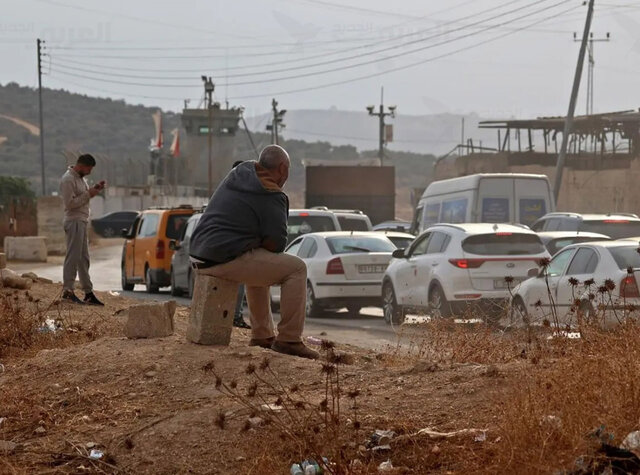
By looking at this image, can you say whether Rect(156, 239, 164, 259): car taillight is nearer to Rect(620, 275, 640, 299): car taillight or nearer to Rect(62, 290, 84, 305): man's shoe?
Rect(62, 290, 84, 305): man's shoe

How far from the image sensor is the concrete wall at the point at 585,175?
151ft

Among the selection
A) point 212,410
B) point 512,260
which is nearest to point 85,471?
point 212,410

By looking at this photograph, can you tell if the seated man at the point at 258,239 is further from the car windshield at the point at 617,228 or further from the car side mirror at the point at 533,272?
the car windshield at the point at 617,228

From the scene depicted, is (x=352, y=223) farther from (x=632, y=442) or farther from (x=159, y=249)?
(x=632, y=442)

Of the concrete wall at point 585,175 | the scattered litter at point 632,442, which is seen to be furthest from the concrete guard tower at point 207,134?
the scattered litter at point 632,442

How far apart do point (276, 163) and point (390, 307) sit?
10.8 meters

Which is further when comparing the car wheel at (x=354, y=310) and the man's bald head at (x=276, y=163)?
the car wheel at (x=354, y=310)

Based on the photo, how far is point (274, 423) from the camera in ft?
20.9

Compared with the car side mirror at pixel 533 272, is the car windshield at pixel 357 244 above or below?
below

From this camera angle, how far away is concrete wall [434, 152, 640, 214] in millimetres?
45969

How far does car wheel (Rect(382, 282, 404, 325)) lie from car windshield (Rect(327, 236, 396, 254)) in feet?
4.88

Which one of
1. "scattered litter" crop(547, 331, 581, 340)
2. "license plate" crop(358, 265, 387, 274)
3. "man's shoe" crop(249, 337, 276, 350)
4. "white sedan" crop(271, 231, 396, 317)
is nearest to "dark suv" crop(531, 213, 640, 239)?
"white sedan" crop(271, 231, 396, 317)

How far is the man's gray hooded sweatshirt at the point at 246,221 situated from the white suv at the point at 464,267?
8626 mm

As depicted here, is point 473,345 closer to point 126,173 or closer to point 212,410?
point 212,410
